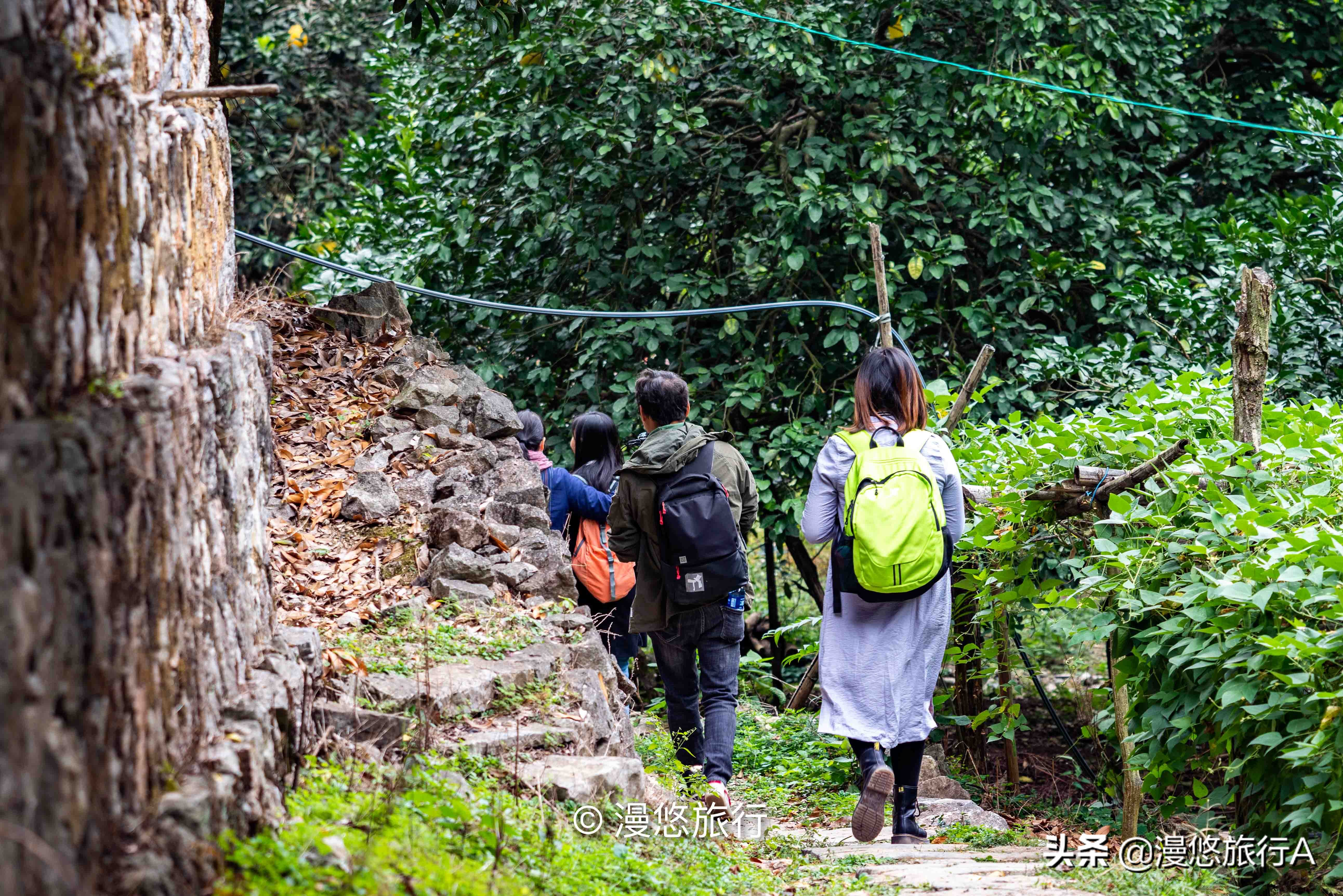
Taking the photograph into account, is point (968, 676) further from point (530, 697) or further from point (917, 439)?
point (530, 697)

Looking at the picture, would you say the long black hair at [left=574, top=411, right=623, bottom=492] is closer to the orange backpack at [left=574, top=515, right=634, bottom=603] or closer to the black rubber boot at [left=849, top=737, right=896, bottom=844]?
the orange backpack at [left=574, top=515, right=634, bottom=603]

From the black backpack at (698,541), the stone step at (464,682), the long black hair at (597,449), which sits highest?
the long black hair at (597,449)

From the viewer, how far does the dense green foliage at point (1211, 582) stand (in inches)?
130

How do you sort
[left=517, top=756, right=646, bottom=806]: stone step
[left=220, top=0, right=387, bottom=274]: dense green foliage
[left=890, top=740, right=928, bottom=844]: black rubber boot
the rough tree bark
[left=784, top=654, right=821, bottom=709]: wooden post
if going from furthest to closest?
[left=220, top=0, right=387, bottom=274]: dense green foliage → [left=784, top=654, right=821, bottom=709]: wooden post → [left=890, top=740, right=928, bottom=844]: black rubber boot → [left=517, top=756, right=646, bottom=806]: stone step → the rough tree bark

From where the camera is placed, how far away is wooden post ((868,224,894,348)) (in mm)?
6352

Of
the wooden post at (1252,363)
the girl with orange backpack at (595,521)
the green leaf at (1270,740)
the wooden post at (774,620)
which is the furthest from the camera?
the wooden post at (774,620)

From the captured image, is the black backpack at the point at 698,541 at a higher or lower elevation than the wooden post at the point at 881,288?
lower

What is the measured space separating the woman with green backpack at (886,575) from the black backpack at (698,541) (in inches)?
13.2

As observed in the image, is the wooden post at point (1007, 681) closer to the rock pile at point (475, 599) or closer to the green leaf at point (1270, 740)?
the rock pile at point (475, 599)

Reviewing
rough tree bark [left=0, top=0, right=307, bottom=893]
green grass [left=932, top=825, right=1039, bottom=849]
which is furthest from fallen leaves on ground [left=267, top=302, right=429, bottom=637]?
green grass [left=932, top=825, right=1039, bottom=849]

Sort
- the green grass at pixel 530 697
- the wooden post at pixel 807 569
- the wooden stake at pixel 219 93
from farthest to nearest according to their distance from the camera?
the wooden post at pixel 807 569
the green grass at pixel 530 697
the wooden stake at pixel 219 93

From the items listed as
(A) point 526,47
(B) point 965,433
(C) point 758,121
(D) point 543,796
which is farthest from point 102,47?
(C) point 758,121

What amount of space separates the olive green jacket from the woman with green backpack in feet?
1.71

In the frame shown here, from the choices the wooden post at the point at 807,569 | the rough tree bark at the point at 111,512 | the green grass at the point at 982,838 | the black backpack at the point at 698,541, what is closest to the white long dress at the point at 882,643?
the black backpack at the point at 698,541
